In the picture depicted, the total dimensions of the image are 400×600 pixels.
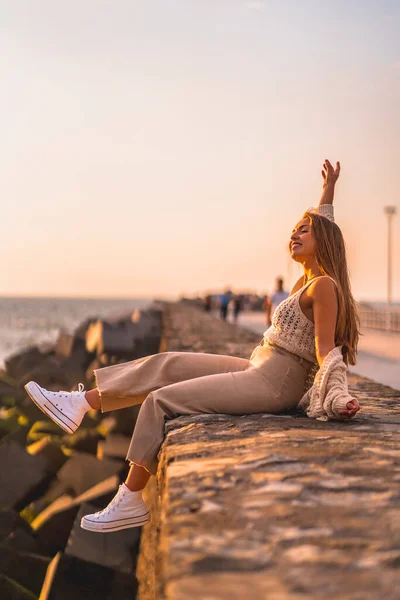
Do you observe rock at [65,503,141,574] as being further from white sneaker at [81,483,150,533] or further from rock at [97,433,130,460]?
white sneaker at [81,483,150,533]

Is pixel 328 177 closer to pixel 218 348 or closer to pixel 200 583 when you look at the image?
pixel 200 583

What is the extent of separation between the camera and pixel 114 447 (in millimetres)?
8602

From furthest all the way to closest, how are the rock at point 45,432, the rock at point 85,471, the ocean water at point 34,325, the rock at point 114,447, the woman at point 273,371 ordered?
the ocean water at point 34,325
the rock at point 45,432
the rock at point 114,447
the rock at point 85,471
the woman at point 273,371

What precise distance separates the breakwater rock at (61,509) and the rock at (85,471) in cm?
1

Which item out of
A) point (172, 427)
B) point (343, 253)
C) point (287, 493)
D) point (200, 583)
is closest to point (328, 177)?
point (343, 253)

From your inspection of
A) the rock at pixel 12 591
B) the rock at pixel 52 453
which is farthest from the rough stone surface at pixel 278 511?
the rock at pixel 52 453

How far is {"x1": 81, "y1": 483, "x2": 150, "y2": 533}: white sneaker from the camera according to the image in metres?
3.55

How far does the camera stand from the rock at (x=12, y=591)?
5559 mm

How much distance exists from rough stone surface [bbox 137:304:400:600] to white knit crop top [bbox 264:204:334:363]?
425 mm

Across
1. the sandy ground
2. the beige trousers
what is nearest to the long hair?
the beige trousers

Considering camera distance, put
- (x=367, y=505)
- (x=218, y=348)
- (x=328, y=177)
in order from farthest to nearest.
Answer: (x=218, y=348), (x=328, y=177), (x=367, y=505)

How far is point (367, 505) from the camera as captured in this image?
2.51 m

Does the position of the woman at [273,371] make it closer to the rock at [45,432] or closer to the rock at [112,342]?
the rock at [45,432]

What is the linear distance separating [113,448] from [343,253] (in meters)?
5.30
